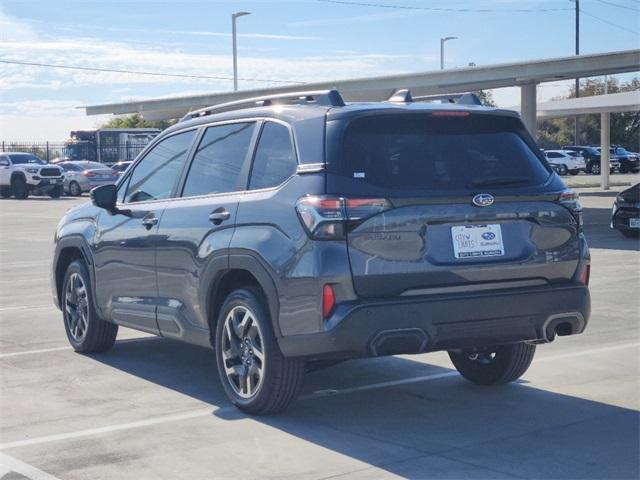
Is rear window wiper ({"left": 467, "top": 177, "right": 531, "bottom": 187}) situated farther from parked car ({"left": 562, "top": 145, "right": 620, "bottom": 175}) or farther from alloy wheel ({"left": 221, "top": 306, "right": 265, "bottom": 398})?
parked car ({"left": 562, "top": 145, "right": 620, "bottom": 175})

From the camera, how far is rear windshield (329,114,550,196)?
248 inches

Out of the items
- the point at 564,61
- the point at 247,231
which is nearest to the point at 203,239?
the point at 247,231

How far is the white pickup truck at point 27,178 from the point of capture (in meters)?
46.2

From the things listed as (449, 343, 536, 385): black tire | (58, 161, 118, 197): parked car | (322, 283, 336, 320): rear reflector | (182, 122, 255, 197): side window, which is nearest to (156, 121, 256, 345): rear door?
(182, 122, 255, 197): side window

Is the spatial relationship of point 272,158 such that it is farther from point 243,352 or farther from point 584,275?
point 584,275

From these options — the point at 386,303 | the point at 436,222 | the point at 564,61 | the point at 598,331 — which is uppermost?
the point at 564,61

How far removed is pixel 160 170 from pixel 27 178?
39.8 metres

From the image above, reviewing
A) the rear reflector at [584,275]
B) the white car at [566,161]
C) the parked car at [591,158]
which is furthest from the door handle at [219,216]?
the parked car at [591,158]

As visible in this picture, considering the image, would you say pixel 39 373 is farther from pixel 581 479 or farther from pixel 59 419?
pixel 581 479

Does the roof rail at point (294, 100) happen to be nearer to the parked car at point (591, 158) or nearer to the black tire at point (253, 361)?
the black tire at point (253, 361)

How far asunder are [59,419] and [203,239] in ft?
4.81

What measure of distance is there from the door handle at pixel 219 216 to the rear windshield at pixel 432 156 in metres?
1.00

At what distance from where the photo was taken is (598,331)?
9875 mm

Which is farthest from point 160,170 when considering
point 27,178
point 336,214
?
point 27,178
